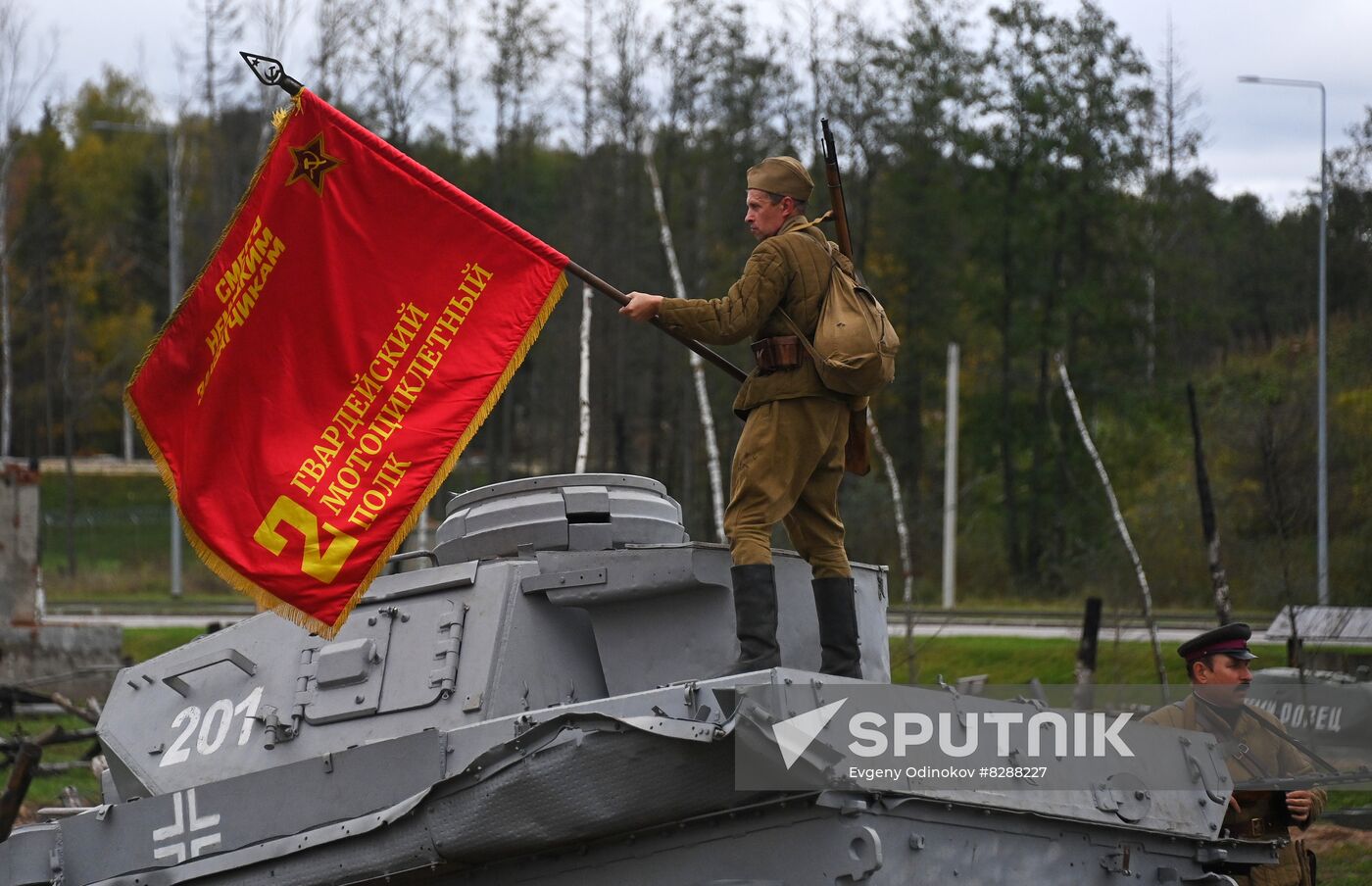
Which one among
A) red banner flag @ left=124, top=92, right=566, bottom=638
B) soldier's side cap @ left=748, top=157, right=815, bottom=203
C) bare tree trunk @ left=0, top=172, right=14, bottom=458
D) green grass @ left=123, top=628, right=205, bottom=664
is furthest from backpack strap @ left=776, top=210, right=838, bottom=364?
bare tree trunk @ left=0, top=172, right=14, bottom=458

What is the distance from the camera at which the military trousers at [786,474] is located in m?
6.21

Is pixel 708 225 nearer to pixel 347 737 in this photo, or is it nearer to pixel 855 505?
pixel 855 505

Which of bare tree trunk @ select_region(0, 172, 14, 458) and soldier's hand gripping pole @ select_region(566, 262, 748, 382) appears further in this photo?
bare tree trunk @ select_region(0, 172, 14, 458)

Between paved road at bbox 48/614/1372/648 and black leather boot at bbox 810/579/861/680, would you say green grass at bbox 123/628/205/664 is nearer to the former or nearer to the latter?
paved road at bbox 48/614/1372/648

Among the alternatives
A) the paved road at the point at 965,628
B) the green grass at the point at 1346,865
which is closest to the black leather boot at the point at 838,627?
the green grass at the point at 1346,865

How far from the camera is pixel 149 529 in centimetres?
4031

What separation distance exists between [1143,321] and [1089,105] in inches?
157

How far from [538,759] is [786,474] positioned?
4.69ft

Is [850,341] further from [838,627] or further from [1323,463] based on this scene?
[1323,463]

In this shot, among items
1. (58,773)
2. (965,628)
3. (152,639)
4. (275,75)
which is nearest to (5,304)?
(152,639)

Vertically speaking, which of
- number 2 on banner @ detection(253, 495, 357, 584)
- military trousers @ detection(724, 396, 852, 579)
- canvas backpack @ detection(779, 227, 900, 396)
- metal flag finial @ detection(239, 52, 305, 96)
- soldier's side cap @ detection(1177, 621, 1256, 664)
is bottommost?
soldier's side cap @ detection(1177, 621, 1256, 664)

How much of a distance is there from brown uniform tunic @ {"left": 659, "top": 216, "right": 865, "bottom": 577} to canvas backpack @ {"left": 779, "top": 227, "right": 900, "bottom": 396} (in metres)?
0.06

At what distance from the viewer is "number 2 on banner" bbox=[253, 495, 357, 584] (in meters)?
6.65

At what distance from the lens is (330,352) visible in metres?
7.04
